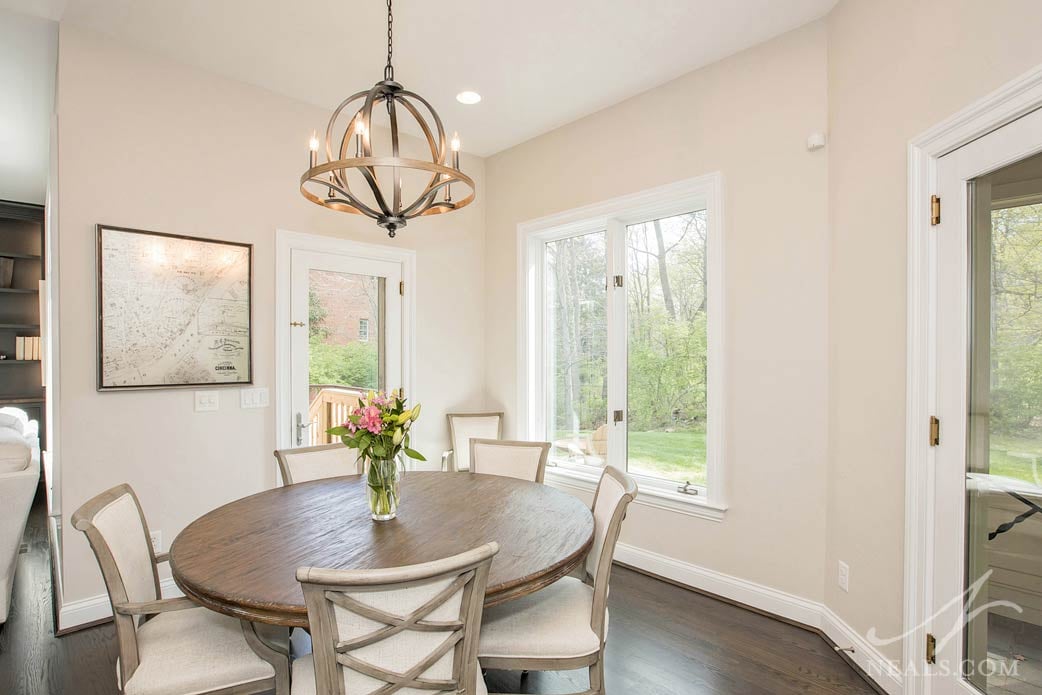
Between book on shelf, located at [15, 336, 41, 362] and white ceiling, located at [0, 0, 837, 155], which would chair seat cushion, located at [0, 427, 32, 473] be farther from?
book on shelf, located at [15, 336, 41, 362]

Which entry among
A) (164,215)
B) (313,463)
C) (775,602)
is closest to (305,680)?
(313,463)

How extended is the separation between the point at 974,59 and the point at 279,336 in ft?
11.4

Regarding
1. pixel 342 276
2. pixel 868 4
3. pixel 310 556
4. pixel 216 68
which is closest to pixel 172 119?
pixel 216 68

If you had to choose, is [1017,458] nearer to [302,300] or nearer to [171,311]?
[302,300]

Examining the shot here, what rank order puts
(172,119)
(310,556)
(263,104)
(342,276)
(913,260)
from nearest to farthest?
(310,556) < (913,260) < (172,119) < (263,104) < (342,276)

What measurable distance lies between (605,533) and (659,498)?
5.17 ft

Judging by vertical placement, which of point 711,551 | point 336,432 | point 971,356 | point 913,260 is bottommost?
point 711,551

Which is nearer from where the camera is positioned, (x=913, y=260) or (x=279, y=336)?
(x=913, y=260)

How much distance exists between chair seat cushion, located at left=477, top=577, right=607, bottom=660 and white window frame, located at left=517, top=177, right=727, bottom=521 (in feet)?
4.69

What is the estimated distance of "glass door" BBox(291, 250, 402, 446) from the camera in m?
3.41

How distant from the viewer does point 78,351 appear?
2615 mm

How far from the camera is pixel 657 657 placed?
7.66 feet

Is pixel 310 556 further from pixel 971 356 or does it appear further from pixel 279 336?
pixel 971 356

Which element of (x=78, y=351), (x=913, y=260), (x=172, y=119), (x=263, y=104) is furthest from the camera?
(x=263, y=104)
